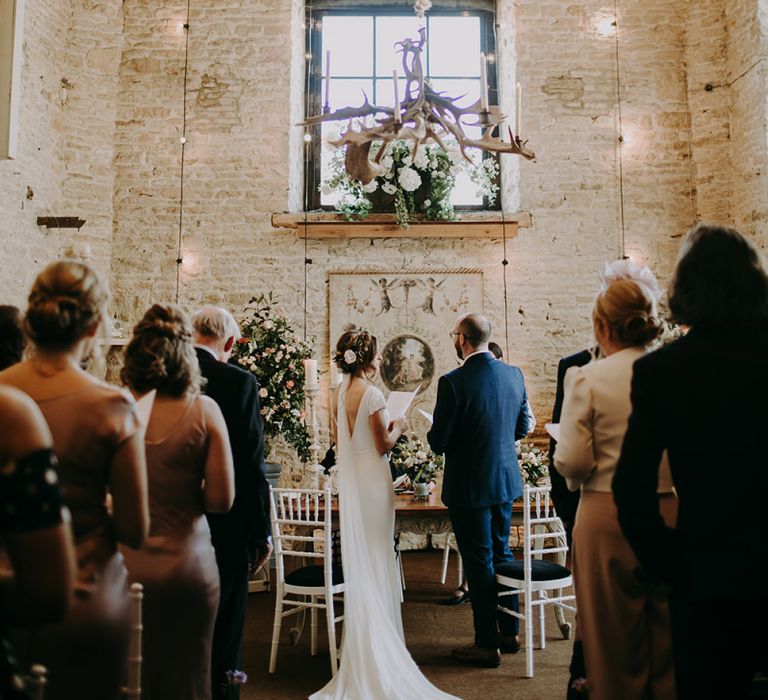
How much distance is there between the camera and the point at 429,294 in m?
7.31

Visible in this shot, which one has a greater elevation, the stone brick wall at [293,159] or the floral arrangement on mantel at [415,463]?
the stone brick wall at [293,159]

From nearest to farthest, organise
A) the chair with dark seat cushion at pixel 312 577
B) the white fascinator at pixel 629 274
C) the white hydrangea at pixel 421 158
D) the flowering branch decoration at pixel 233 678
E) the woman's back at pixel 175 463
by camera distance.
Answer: the woman's back at pixel 175 463 < the white fascinator at pixel 629 274 < the flowering branch decoration at pixel 233 678 < the chair with dark seat cushion at pixel 312 577 < the white hydrangea at pixel 421 158

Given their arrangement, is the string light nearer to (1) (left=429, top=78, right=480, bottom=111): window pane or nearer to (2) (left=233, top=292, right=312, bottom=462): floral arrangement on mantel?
(2) (left=233, top=292, right=312, bottom=462): floral arrangement on mantel

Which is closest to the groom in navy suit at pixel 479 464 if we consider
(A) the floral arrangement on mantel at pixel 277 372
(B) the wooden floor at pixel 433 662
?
(B) the wooden floor at pixel 433 662

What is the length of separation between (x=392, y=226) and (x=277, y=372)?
207 cm

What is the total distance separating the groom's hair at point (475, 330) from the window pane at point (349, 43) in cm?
479

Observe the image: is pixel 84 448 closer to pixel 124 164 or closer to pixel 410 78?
pixel 410 78

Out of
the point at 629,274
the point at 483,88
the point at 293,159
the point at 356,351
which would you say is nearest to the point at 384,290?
the point at 293,159

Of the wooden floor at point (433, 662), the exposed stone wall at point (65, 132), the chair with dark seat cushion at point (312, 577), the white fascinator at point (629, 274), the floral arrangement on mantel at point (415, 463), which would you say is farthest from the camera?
the exposed stone wall at point (65, 132)

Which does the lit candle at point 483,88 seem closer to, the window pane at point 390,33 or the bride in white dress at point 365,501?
the bride in white dress at point 365,501

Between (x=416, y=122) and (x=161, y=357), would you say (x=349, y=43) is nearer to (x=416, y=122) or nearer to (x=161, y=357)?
(x=416, y=122)

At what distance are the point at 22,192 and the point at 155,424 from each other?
16.8ft

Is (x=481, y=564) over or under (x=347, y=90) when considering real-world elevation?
under

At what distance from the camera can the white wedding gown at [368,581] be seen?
3.43 meters
